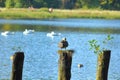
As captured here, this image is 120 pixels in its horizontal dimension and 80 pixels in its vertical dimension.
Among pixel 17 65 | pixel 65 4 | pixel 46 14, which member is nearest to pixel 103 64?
pixel 17 65

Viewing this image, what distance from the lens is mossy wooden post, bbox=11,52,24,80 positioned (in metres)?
17.1

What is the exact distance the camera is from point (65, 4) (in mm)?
115938

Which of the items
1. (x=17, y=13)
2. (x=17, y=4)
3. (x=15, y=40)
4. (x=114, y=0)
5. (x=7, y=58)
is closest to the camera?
(x=7, y=58)

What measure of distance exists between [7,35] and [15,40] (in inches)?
169

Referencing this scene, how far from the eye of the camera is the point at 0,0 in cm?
10769

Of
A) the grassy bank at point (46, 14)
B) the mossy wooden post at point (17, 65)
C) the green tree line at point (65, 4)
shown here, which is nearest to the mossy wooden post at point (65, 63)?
the mossy wooden post at point (17, 65)

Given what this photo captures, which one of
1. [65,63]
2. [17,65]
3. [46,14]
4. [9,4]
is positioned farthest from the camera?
[9,4]

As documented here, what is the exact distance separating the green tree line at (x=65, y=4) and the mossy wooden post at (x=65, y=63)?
8613 centimetres

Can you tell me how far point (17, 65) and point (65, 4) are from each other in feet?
325

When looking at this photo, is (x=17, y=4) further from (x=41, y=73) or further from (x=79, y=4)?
(x=41, y=73)

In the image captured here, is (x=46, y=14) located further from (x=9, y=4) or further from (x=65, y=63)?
(x=65, y=63)

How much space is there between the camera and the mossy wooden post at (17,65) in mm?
17062

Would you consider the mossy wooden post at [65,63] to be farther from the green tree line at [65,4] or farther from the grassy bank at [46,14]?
the green tree line at [65,4]

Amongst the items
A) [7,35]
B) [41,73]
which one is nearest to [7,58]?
[41,73]
